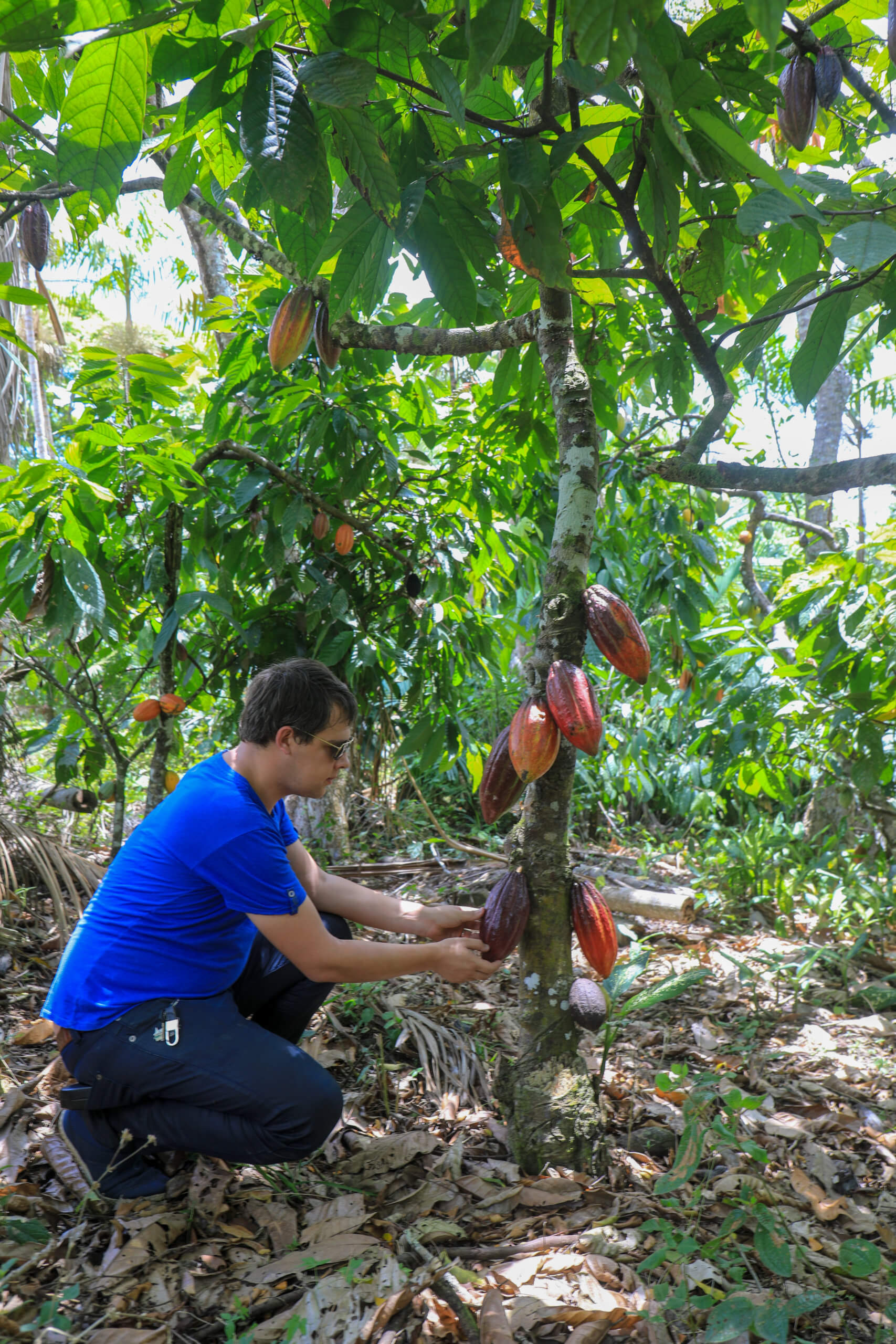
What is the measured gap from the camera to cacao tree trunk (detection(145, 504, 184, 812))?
2.44 m

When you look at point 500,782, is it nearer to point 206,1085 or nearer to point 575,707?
point 575,707

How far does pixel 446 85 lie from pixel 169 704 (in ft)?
6.17

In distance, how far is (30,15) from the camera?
32.9 inches

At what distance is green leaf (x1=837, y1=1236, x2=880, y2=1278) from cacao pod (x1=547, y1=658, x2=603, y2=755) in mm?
726

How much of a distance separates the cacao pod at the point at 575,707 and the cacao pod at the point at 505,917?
0.28 metres

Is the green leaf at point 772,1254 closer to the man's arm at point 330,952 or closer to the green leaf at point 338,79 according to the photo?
the man's arm at point 330,952

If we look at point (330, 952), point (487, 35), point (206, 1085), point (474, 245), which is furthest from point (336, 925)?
point (487, 35)

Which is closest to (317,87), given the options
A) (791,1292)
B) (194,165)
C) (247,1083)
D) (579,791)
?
(194,165)

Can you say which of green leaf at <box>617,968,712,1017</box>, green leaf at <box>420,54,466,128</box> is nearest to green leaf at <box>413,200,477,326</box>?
green leaf at <box>420,54,466,128</box>

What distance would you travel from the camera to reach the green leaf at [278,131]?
925mm

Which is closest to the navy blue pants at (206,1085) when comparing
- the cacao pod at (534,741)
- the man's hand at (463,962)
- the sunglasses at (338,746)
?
the man's hand at (463,962)

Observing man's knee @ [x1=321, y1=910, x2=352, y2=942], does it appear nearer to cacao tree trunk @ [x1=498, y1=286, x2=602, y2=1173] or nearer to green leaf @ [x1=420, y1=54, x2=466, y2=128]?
cacao tree trunk @ [x1=498, y1=286, x2=602, y2=1173]

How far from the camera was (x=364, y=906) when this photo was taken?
6.50ft

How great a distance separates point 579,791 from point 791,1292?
3455 millimetres
